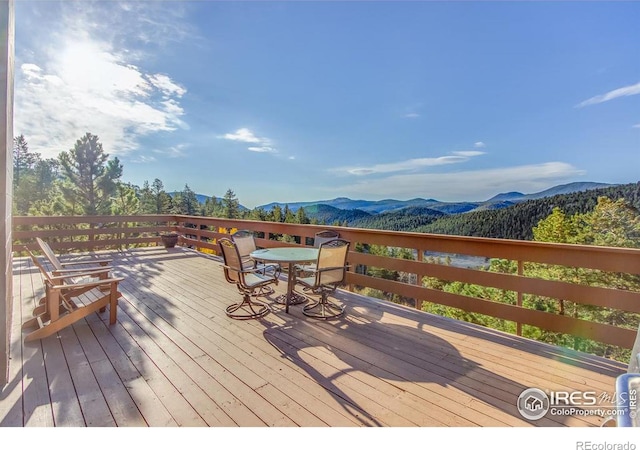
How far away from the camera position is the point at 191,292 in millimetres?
4371

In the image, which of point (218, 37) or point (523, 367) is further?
point (218, 37)

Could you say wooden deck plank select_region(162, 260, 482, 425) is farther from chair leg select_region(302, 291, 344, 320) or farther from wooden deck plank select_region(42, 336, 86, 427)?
wooden deck plank select_region(42, 336, 86, 427)

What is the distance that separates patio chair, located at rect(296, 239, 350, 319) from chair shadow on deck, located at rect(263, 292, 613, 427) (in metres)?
0.21

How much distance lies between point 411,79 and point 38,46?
773cm

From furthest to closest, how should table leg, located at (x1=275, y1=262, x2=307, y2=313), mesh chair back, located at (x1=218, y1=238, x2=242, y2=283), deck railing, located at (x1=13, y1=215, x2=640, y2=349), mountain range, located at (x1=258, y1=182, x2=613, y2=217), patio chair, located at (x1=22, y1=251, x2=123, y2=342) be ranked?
mountain range, located at (x1=258, y1=182, x2=613, y2=217) < table leg, located at (x1=275, y1=262, x2=307, y2=313) < mesh chair back, located at (x1=218, y1=238, x2=242, y2=283) < patio chair, located at (x1=22, y1=251, x2=123, y2=342) < deck railing, located at (x1=13, y1=215, x2=640, y2=349)

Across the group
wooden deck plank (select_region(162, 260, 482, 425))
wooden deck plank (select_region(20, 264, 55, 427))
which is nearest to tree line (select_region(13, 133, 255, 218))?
wooden deck plank (select_region(20, 264, 55, 427))

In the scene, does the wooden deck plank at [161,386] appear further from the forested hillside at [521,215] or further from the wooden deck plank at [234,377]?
the forested hillside at [521,215]

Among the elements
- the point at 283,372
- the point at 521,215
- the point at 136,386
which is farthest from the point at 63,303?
the point at 521,215

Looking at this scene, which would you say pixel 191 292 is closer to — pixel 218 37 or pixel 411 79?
pixel 218 37

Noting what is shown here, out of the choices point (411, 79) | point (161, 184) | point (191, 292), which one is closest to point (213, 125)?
point (411, 79)

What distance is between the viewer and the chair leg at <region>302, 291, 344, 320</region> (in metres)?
3.42

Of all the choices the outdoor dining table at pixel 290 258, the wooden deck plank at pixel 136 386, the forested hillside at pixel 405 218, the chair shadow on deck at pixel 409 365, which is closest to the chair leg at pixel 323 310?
the chair shadow on deck at pixel 409 365

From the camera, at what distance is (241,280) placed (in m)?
3.22
